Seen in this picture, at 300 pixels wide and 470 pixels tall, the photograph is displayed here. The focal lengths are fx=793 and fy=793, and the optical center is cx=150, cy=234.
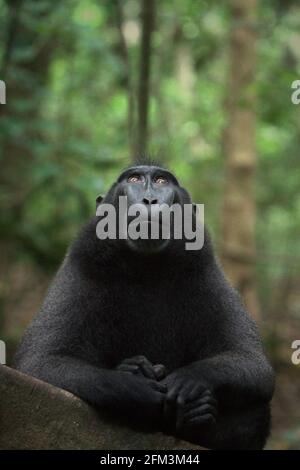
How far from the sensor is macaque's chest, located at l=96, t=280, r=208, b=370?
14.0ft

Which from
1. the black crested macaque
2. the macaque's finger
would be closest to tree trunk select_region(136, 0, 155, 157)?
the black crested macaque

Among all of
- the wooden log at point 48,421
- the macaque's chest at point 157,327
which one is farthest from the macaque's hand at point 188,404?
the macaque's chest at point 157,327

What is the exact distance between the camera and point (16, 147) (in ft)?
34.9

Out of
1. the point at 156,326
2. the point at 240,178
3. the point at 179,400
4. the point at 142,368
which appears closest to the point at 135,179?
the point at 156,326

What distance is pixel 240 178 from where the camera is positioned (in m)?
9.30

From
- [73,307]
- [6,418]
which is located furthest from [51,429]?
[73,307]

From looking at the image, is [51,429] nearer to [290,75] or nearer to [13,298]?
[290,75]

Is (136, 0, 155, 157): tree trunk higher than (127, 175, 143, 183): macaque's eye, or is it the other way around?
(136, 0, 155, 157): tree trunk

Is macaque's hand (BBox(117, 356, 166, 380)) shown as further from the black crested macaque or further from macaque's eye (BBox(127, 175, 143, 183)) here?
macaque's eye (BBox(127, 175, 143, 183))

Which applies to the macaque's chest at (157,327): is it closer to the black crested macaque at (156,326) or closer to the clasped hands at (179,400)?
the black crested macaque at (156,326)

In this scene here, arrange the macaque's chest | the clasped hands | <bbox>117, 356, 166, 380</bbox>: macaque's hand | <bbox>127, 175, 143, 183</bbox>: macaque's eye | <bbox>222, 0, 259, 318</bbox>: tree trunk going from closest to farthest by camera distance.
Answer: the clasped hands → <bbox>117, 356, 166, 380</bbox>: macaque's hand → the macaque's chest → <bbox>127, 175, 143, 183</bbox>: macaque's eye → <bbox>222, 0, 259, 318</bbox>: tree trunk

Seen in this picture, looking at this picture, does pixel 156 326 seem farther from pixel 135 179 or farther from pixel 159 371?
pixel 135 179

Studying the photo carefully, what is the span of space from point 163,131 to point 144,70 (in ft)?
9.72

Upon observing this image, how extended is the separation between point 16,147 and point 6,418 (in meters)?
7.34
